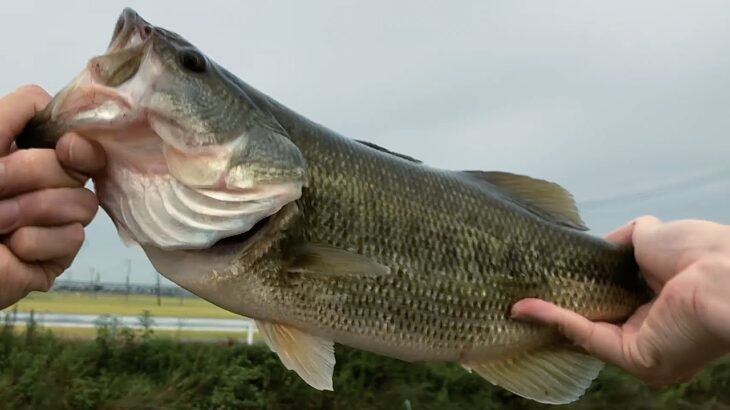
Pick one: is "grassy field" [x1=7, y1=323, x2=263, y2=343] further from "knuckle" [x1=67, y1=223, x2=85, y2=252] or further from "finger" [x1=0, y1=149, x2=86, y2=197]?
"finger" [x1=0, y1=149, x2=86, y2=197]

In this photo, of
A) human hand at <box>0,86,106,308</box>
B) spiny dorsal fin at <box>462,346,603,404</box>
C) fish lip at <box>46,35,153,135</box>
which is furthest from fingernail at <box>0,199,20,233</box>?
spiny dorsal fin at <box>462,346,603,404</box>

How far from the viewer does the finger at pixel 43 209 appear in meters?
1.96

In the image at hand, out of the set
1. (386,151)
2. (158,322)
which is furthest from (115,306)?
(386,151)

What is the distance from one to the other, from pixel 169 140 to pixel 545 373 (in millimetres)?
1634

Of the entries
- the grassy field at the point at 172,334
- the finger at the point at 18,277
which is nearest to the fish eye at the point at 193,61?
the finger at the point at 18,277

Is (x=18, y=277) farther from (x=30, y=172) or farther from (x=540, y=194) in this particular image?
(x=540, y=194)

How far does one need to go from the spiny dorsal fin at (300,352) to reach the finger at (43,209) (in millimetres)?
662

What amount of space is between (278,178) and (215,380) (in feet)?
21.0

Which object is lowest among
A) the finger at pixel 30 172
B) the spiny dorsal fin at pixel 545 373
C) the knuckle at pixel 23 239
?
the spiny dorsal fin at pixel 545 373

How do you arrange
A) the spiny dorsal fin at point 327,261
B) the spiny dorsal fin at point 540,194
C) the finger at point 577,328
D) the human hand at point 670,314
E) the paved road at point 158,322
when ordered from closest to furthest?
the spiny dorsal fin at point 327,261 < the human hand at point 670,314 < the finger at point 577,328 < the spiny dorsal fin at point 540,194 < the paved road at point 158,322

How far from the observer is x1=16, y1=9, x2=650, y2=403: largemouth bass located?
2047 mm

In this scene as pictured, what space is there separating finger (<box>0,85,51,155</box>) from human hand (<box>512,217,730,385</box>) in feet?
5.58

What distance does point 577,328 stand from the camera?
2693mm

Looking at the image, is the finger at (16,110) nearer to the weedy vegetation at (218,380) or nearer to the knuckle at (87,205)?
the knuckle at (87,205)
